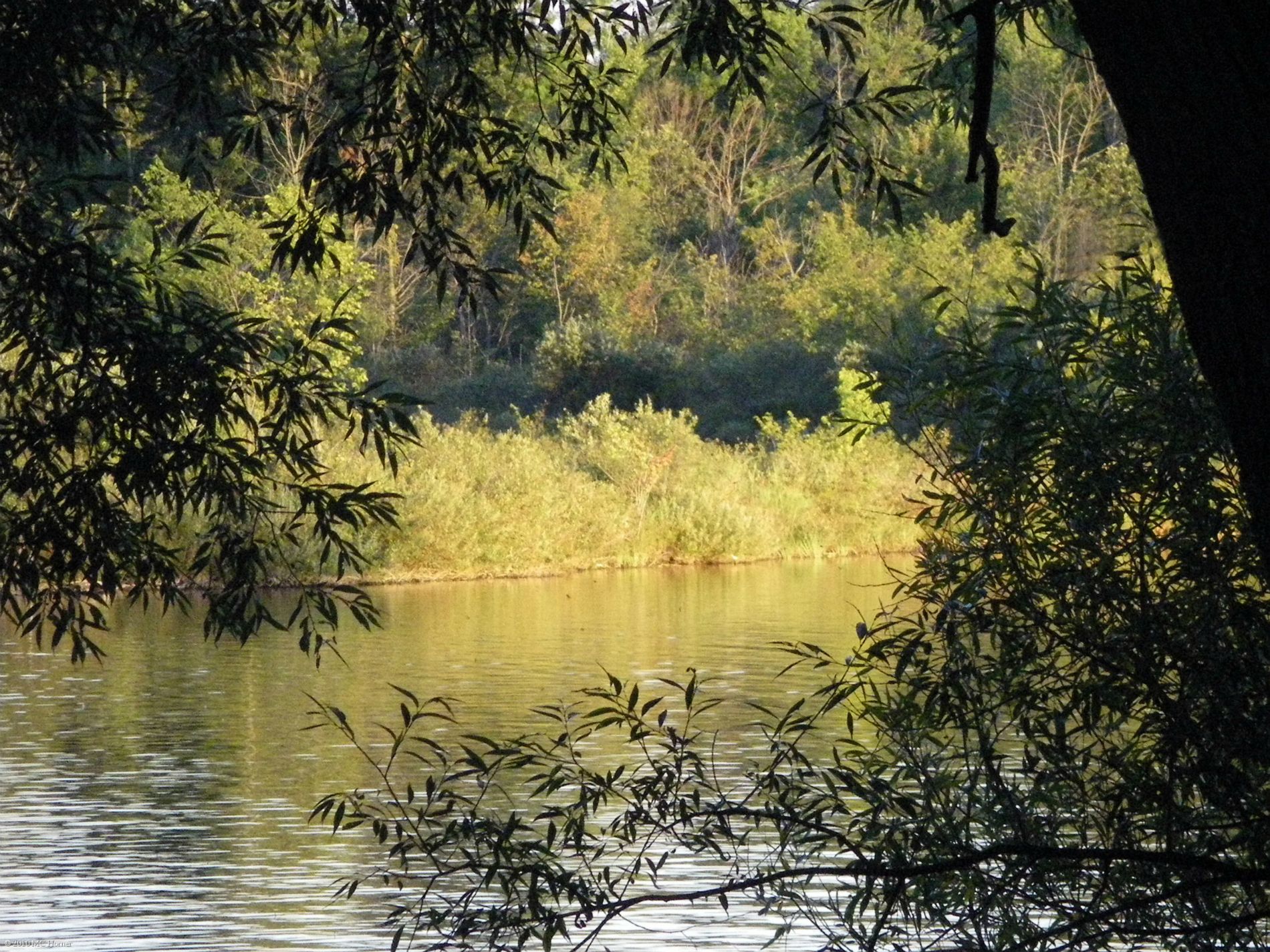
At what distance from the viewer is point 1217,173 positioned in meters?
2.06

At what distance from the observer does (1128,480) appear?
4805mm

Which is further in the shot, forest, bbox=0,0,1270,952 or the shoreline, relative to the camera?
the shoreline

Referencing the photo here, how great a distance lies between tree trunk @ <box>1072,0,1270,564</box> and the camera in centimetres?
204

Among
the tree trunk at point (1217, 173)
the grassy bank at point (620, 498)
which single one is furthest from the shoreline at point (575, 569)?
the tree trunk at point (1217, 173)

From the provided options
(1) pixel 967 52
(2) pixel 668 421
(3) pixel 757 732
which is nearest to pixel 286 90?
(2) pixel 668 421

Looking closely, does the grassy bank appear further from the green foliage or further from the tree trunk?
the tree trunk

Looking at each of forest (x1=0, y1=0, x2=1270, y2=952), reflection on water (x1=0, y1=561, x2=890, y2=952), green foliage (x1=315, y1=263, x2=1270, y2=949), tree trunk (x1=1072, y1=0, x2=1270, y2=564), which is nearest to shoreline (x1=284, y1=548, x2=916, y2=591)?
reflection on water (x1=0, y1=561, x2=890, y2=952)

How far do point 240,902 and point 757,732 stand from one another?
18.3 ft

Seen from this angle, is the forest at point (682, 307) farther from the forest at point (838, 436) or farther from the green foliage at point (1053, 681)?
the green foliage at point (1053, 681)

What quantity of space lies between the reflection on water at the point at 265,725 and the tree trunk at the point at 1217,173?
12.1 feet

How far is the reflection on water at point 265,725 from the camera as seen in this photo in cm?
847

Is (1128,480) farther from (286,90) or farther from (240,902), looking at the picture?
(286,90)

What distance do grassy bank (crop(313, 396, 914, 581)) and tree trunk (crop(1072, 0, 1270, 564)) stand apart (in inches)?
858

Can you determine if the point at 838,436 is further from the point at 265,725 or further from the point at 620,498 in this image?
the point at 620,498
